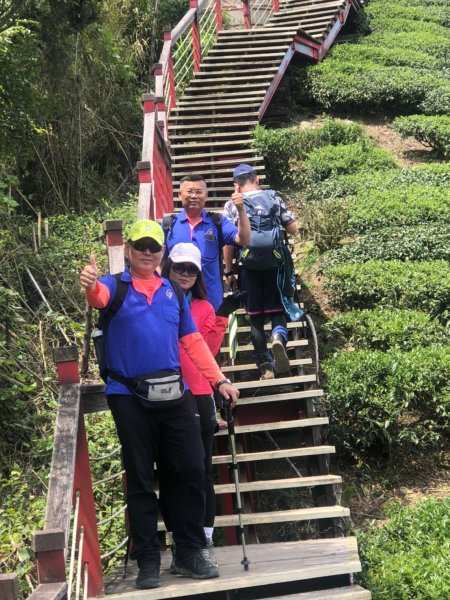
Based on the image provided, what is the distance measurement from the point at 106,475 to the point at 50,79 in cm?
620

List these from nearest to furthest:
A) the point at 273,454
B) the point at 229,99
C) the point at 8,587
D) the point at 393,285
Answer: the point at 8,587
the point at 273,454
the point at 393,285
the point at 229,99

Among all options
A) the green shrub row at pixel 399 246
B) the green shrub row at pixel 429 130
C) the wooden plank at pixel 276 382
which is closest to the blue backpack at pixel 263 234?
the wooden plank at pixel 276 382

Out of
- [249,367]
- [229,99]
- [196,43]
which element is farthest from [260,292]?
[196,43]

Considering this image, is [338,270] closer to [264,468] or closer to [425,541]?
[264,468]

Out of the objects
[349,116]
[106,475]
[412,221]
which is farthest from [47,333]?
[349,116]

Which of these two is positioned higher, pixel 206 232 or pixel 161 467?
pixel 206 232

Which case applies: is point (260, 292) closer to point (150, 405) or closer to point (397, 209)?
point (150, 405)

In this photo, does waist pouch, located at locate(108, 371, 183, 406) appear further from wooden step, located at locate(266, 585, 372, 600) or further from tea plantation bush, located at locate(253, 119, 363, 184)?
tea plantation bush, located at locate(253, 119, 363, 184)

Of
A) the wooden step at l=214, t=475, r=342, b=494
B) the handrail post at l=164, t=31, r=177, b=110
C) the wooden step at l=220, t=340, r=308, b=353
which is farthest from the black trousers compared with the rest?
the handrail post at l=164, t=31, r=177, b=110

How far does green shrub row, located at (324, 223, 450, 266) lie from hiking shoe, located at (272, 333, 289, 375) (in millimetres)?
3626

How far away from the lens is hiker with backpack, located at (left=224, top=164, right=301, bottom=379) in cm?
515

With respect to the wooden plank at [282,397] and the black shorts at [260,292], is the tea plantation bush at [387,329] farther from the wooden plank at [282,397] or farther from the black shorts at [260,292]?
the black shorts at [260,292]

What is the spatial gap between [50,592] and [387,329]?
488 cm

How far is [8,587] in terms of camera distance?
2.32 meters
